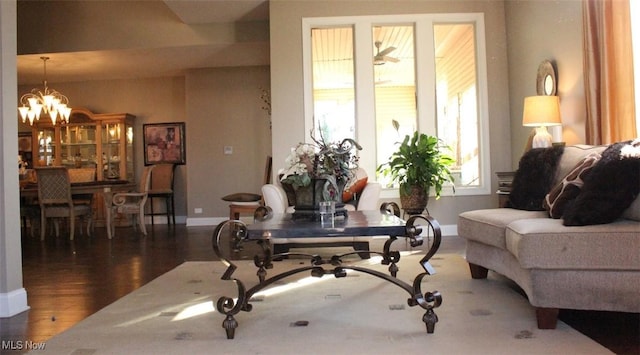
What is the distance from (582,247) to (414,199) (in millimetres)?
2857

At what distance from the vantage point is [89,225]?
7.03 meters

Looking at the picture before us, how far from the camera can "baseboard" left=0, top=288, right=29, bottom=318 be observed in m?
2.71

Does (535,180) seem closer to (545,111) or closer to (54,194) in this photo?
(545,111)

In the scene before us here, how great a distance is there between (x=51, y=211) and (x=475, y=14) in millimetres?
6167

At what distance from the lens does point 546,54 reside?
15.5 ft

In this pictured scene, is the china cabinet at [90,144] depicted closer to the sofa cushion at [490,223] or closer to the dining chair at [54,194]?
the dining chair at [54,194]

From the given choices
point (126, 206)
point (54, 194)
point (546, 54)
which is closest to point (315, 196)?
point (546, 54)

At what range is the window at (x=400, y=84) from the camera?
566 centimetres

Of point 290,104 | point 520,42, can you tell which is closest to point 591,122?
point 520,42

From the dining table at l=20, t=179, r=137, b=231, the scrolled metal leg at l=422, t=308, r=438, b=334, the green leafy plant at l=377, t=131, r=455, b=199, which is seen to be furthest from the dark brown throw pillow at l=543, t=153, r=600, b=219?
the dining table at l=20, t=179, r=137, b=231

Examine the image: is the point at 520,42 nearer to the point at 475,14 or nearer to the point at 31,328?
the point at 475,14

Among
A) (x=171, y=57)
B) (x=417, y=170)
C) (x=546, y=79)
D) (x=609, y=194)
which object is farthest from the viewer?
(x=171, y=57)

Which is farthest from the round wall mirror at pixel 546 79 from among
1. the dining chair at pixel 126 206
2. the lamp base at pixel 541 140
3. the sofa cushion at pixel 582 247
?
the dining chair at pixel 126 206

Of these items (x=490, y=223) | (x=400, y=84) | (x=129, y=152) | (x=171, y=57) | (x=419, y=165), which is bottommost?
(x=490, y=223)
